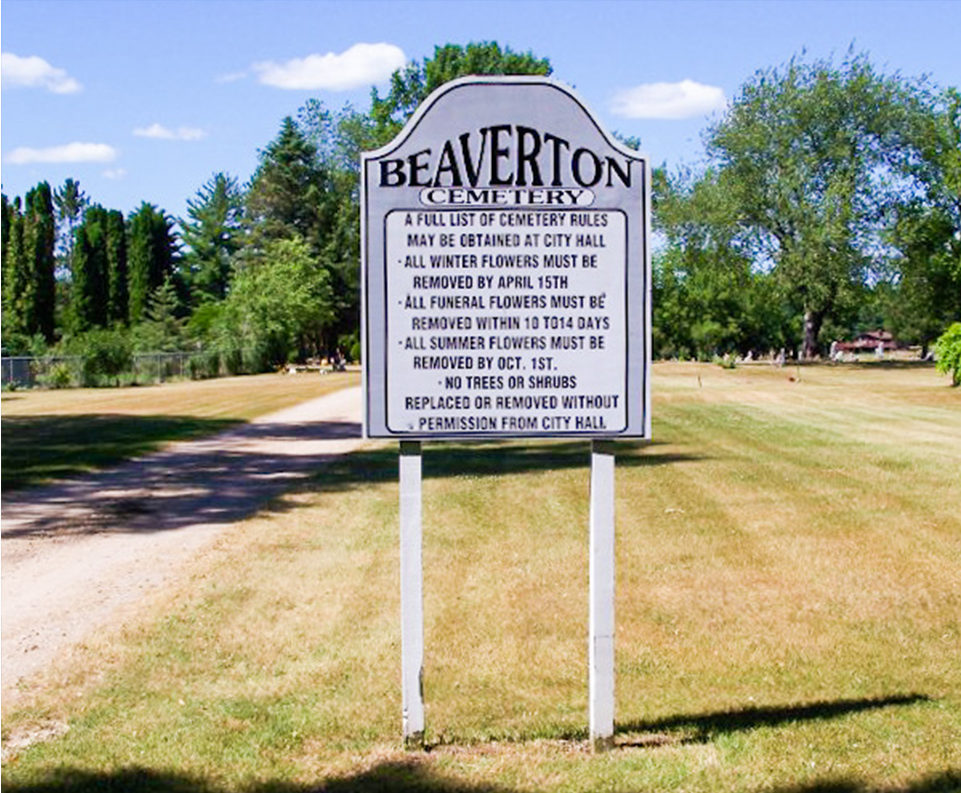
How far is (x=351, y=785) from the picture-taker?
5.43m

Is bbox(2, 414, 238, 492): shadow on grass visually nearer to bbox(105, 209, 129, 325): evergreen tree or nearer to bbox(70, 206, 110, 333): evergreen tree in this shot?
bbox(70, 206, 110, 333): evergreen tree

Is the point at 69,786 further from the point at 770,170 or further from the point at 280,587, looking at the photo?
the point at 770,170

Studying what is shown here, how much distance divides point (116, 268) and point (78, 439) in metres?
62.6

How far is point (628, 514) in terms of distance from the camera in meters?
13.7

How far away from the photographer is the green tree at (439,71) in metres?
71.1

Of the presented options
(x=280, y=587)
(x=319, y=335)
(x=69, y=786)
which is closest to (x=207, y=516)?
(x=280, y=587)

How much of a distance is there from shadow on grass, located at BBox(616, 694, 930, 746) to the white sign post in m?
0.45

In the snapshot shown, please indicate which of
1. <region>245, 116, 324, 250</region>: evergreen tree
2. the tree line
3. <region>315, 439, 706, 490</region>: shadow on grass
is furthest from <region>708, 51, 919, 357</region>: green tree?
<region>315, 439, 706, 490</region>: shadow on grass

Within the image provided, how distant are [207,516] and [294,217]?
73316 mm

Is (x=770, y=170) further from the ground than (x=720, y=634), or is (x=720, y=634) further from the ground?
(x=770, y=170)

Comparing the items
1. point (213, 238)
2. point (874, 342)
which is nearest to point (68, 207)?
point (213, 238)

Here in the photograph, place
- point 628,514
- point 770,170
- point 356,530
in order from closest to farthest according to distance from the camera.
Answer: point 356,530 → point 628,514 → point 770,170

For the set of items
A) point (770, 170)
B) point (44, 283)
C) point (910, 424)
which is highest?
point (770, 170)

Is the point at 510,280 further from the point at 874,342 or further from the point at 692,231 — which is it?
the point at 874,342
